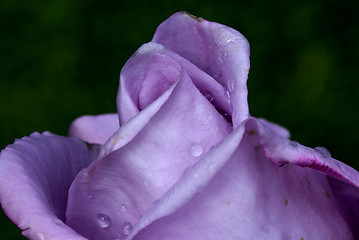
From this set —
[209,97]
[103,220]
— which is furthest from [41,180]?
[209,97]

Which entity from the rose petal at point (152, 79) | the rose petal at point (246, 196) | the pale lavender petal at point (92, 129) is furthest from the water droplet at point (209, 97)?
the pale lavender petal at point (92, 129)

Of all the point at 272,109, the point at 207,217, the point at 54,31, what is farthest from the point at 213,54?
the point at 54,31

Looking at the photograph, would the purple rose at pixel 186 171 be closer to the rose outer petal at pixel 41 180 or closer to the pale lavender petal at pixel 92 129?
the rose outer petal at pixel 41 180

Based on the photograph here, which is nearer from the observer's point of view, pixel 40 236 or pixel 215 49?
pixel 40 236

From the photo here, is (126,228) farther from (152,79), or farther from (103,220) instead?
(152,79)

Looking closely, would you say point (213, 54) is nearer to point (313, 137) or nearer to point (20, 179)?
point (20, 179)

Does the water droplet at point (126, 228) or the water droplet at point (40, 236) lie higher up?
the water droplet at point (40, 236)

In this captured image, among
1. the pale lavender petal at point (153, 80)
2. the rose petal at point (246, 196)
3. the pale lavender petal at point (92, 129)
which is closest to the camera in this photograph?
the rose petal at point (246, 196)
